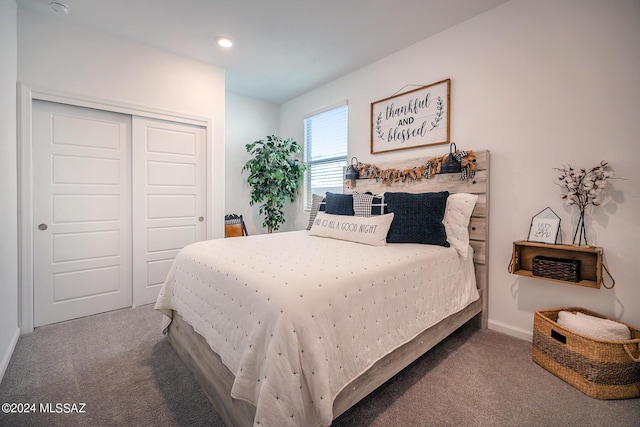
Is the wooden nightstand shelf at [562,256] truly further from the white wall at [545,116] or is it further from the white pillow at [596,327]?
the white pillow at [596,327]

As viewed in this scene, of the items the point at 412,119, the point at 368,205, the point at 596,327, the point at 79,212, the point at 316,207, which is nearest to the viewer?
the point at 596,327

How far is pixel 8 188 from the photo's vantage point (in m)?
1.98

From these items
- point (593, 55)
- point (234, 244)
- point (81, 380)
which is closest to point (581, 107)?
point (593, 55)

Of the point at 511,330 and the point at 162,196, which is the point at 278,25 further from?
the point at 511,330

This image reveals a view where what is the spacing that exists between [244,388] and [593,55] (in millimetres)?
2803

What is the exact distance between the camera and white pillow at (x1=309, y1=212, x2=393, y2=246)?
212cm

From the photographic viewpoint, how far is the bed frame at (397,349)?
49.8 inches

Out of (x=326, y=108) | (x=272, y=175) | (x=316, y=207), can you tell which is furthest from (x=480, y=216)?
(x=272, y=175)

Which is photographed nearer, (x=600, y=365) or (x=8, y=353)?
(x=600, y=365)

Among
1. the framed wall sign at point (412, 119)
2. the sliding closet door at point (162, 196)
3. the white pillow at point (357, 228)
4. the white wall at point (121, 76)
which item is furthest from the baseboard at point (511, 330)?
the sliding closet door at point (162, 196)

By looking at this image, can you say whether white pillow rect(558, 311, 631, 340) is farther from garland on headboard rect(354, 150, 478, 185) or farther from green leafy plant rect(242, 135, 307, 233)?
green leafy plant rect(242, 135, 307, 233)

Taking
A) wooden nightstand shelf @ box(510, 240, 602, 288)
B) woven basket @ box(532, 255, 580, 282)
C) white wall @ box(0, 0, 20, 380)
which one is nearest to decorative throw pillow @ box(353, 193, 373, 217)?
wooden nightstand shelf @ box(510, 240, 602, 288)

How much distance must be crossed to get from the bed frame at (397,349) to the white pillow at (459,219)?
0.14 metres

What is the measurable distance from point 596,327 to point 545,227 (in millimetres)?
694
